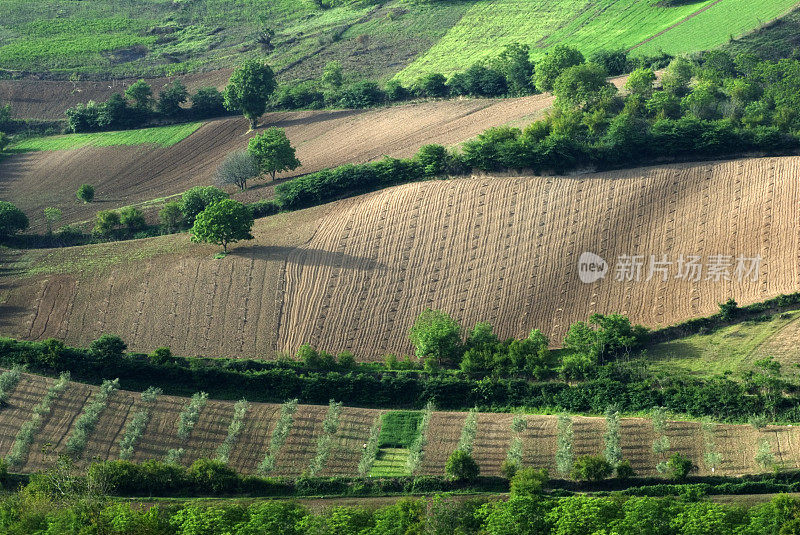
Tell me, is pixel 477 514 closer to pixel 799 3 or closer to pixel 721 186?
pixel 721 186

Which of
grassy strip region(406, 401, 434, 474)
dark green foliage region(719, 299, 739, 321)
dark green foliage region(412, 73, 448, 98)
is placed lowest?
dark green foliage region(719, 299, 739, 321)

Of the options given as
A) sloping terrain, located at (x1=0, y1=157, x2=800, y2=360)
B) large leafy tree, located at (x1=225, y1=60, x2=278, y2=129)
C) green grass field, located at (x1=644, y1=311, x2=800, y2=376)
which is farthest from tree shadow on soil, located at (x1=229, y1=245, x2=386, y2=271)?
large leafy tree, located at (x1=225, y1=60, x2=278, y2=129)

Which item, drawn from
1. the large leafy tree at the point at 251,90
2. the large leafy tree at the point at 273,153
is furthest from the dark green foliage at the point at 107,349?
the large leafy tree at the point at 251,90

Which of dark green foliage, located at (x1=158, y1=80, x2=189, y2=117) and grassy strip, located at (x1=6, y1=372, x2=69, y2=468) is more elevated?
dark green foliage, located at (x1=158, y1=80, x2=189, y2=117)

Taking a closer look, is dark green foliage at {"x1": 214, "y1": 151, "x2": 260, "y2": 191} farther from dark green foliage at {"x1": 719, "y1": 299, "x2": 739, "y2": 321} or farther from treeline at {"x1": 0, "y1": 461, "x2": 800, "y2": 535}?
treeline at {"x1": 0, "y1": 461, "x2": 800, "y2": 535}

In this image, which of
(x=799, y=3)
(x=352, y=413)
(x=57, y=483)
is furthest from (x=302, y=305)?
(x=799, y=3)

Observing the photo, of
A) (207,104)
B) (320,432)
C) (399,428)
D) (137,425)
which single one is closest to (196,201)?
(207,104)
